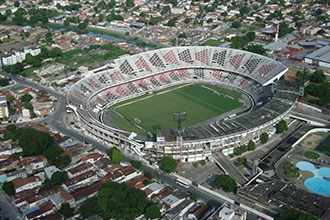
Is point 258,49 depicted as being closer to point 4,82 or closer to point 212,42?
point 212,42

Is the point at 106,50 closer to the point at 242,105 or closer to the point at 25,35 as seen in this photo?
the point at 25,35

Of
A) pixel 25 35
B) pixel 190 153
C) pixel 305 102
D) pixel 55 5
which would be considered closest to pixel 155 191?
pixel 190 153

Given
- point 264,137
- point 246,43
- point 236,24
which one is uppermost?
point 264,137

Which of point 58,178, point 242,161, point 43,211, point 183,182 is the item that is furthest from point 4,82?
point 242,161

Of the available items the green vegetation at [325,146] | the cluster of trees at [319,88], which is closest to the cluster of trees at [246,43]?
the cluster of trees at [319,88]

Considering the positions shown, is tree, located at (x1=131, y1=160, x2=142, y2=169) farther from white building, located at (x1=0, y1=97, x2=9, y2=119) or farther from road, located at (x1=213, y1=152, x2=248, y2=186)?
white building, located at (x1=0, y1=97, x2=9, y2=119)

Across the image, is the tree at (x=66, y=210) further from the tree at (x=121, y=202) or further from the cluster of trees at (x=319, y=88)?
the cluster of trees at (x=319, y=88)
